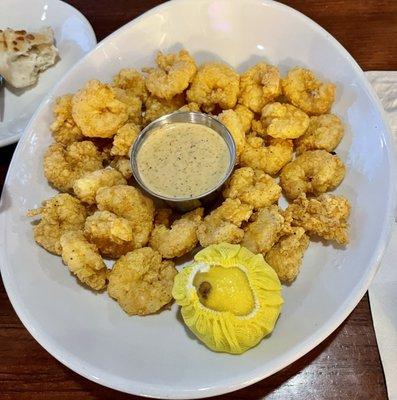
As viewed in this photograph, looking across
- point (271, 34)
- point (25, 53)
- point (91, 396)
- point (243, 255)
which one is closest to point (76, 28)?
point (25, 53)

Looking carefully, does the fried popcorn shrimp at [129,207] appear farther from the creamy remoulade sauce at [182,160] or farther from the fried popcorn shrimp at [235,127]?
the fried popcorn shrimp at [235,127]

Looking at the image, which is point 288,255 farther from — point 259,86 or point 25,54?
point 25,54

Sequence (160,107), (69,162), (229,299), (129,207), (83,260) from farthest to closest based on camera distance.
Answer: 1. (160,107)
2. (69,162)
3. (129,207)
4. (83,260)
5. (229,299)

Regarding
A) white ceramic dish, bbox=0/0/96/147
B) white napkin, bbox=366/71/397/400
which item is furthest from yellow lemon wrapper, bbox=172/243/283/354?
white ceramic dish, bbox=0/0/96/147

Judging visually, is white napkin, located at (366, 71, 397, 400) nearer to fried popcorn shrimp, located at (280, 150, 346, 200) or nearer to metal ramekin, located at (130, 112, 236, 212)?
fried popcorn shrimp, located at (280, 150, 346, 200)

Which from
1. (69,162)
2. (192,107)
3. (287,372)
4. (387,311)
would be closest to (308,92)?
(192,107)

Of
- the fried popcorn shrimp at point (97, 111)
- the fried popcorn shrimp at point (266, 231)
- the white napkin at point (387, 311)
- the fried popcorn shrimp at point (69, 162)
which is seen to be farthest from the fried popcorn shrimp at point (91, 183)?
the white napkin at point (387, 311)
